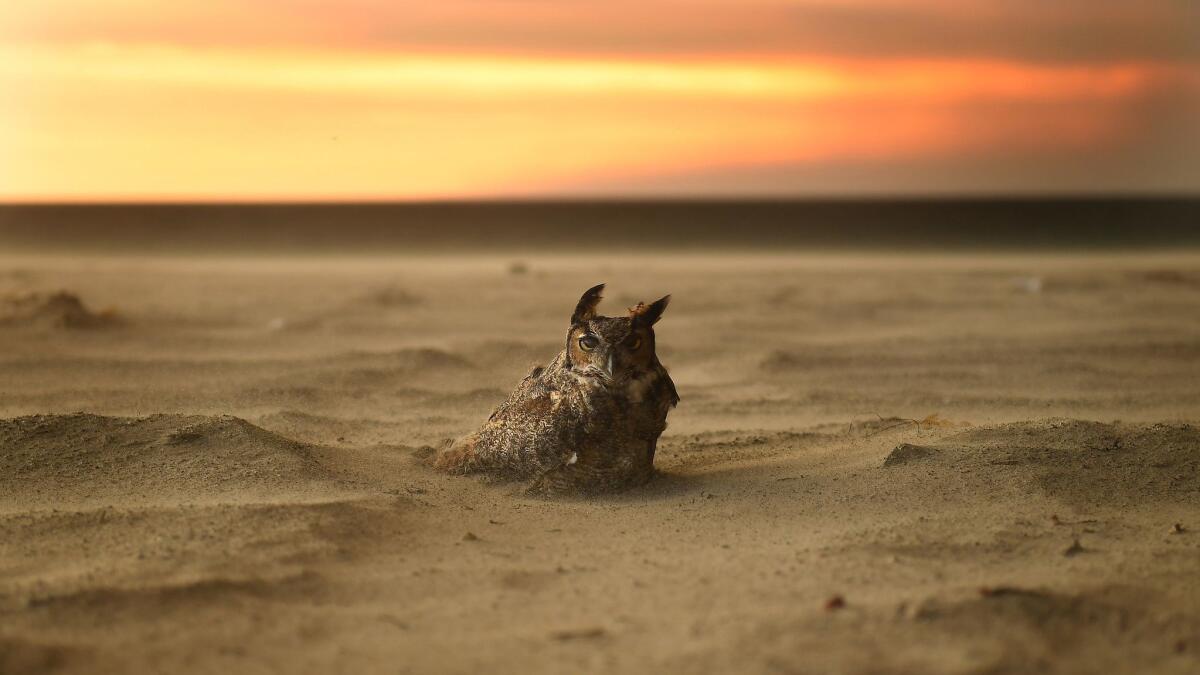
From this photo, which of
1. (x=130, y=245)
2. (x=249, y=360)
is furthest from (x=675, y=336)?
(x=130, y=245)

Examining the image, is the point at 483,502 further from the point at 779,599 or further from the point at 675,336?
the point at 675,336

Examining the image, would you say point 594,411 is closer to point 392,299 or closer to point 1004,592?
point 1004,592

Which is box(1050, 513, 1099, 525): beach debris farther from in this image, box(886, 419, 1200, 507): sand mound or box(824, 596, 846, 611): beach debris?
box(824, 596, 846, 611): beach debris

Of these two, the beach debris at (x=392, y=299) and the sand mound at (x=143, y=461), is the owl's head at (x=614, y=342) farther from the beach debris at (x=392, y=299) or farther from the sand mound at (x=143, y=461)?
the beach debris at (x=392, y=299)

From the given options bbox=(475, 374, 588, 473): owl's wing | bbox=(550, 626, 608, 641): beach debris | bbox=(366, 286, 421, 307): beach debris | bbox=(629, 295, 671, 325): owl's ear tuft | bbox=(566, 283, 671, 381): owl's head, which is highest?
bbox=(629, 295, 671, 325): owl's ear tuft

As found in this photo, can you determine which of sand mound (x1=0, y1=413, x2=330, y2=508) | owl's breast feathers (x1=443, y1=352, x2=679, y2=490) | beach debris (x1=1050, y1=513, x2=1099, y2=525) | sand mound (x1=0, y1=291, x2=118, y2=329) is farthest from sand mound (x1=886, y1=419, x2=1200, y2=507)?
sand mound (x1=0, y1=291, x2=118, y2=329)

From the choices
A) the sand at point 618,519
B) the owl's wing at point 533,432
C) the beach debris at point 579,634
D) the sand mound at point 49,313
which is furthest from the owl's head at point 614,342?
the sand mound at point 49,313

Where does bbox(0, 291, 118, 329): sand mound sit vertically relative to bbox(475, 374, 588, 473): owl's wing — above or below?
above
